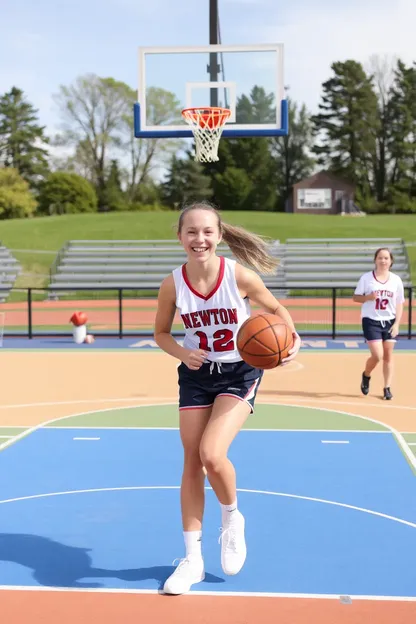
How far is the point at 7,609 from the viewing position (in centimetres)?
404

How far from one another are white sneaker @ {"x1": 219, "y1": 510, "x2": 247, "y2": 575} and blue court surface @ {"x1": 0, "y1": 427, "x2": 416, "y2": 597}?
0.10 meters

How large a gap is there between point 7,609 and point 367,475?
12.0ft

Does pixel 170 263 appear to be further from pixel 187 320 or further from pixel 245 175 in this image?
pixel 245 175

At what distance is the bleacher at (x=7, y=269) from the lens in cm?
3645

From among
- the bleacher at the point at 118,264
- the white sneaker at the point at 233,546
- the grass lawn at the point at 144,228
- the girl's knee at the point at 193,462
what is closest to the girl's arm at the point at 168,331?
the girl's knee at the point at 193,462

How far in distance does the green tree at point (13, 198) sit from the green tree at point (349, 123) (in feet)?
108

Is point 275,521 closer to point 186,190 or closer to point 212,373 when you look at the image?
point 212,373

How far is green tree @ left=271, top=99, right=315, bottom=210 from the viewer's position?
81.0 metres

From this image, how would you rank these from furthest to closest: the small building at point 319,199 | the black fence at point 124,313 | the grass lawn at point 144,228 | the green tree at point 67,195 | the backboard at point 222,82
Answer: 1. the small building at point 319,199
2. the green tree at point 67,195
3. the grass lawn at point 144,228
4. the black fence at point 124,313
5. the backboard at point 222,82

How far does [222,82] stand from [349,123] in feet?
219

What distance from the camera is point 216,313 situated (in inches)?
180

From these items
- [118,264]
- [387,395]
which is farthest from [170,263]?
[387,395]

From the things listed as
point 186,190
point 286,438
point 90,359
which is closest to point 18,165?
point 186,190

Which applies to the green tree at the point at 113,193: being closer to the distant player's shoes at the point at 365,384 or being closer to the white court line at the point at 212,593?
the distant player's shoes at the point at 365,384
